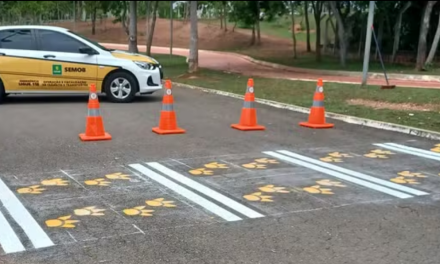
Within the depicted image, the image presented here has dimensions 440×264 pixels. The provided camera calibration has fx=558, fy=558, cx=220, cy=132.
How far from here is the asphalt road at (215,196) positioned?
4.32 meters

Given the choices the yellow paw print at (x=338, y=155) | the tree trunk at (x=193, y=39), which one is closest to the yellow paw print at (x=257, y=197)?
the yellow paw print at (x=338, y=155)

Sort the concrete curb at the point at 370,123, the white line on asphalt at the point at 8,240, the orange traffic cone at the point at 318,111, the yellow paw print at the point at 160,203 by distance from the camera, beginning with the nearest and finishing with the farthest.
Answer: the white line on asphalt at the point at 8,240 → the yellow paw print at the point at 160,203 → the concrete curb at the point at 370,123 → the orange traffic cone at the point at 318,111

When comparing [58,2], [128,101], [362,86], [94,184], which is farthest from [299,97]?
[58,2]

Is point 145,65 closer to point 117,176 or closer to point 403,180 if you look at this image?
point 117,176

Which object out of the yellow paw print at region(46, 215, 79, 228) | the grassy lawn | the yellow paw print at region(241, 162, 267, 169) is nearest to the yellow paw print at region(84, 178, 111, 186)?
the yellow paw print at region(46, 215, 79, 228)

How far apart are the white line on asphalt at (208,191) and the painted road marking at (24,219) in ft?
5.76

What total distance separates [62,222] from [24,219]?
0.36 metres

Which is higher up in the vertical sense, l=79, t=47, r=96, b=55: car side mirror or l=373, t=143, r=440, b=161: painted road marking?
l=79, t=47, r=96, b=55: car side mirror

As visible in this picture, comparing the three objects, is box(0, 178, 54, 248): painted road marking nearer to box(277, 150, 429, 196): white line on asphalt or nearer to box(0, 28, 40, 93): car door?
box(277, 150, 429, 196): white line on asphalt

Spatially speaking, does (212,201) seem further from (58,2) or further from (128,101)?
(58,2)

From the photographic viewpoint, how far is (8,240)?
174 inches

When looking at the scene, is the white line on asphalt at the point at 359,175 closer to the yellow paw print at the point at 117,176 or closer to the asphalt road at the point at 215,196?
the asphalt road at the point at 215,196

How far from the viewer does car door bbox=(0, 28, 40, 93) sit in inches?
469

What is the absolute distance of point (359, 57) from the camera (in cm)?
3209
